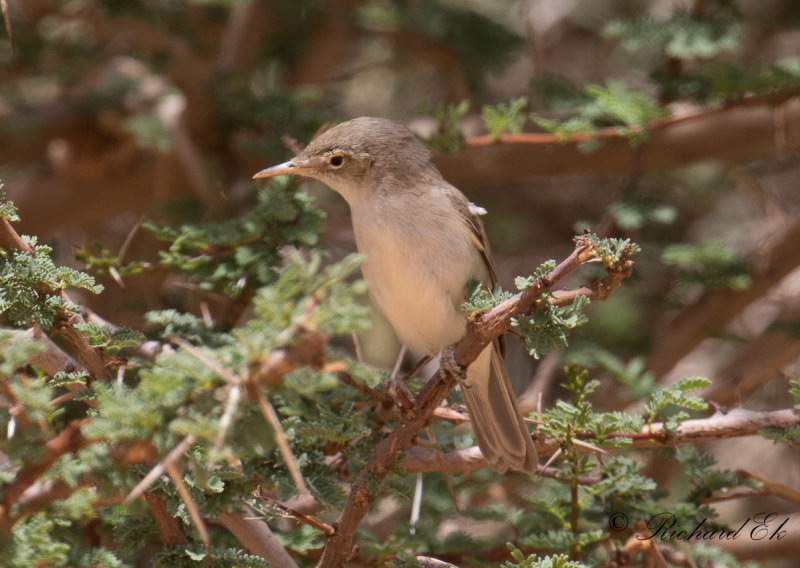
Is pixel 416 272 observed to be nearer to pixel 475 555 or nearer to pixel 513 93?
pixel 475 555

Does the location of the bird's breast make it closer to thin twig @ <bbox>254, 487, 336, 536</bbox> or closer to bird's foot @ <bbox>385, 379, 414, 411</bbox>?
bird's foot @ <bbox>385, 379, 414, 411</bbox>

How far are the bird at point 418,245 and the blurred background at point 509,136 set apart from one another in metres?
0.48

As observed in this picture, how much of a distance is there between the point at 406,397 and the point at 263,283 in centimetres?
102

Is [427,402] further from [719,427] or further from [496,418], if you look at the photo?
[719,427]

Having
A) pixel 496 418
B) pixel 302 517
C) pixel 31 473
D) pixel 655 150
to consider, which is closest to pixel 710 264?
pixel 655 150

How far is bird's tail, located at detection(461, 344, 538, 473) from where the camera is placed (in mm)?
3373

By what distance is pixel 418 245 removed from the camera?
352 centimetres

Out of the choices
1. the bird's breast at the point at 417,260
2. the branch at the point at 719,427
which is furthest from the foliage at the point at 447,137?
the branch at the point at 719,427

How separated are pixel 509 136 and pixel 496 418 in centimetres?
144

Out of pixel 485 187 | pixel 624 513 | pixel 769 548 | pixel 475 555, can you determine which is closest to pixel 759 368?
pixel 769 548

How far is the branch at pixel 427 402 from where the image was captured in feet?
7.80

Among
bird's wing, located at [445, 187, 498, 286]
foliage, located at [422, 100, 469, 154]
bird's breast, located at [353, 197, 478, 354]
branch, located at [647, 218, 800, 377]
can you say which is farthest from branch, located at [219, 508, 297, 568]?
branch, located at [647, 218, 800, 377]

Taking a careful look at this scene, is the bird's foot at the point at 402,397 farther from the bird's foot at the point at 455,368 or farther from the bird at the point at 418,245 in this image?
the bird at the point at 418,245

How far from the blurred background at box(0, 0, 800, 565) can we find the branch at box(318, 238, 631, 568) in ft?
4.74
